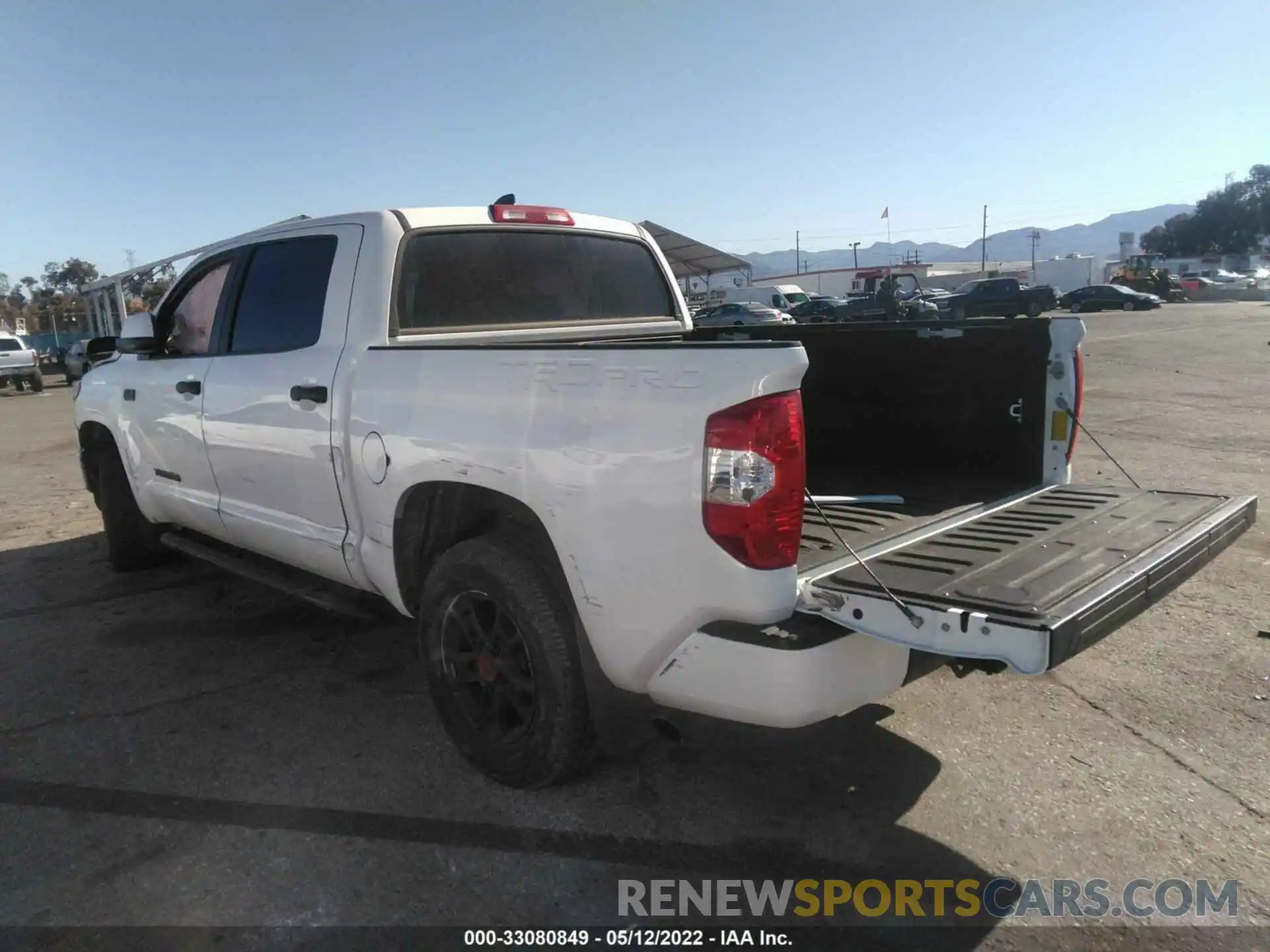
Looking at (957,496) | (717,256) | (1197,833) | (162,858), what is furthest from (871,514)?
(717,256)

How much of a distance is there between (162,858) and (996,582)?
2709mm

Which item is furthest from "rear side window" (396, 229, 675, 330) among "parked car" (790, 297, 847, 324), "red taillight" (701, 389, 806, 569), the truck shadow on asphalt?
"parked car" (790, 297, 847, 324)

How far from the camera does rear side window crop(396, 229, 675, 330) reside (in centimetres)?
389

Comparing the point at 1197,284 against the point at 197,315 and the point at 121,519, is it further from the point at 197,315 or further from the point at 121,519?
the point at 197,315

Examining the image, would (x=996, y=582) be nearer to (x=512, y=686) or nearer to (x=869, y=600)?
(x=869, y=600)

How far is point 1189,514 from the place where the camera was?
3260mm

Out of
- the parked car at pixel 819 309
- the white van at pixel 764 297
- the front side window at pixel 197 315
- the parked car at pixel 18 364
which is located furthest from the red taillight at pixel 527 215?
the white van at pixel 764 297

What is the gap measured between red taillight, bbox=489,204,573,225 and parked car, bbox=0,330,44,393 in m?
27.4

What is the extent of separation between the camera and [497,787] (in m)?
3.35

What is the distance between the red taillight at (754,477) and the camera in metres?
2.40

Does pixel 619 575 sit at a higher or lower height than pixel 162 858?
higher

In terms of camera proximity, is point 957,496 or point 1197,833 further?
point 957,496

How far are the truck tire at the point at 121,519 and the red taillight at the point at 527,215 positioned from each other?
334 cm

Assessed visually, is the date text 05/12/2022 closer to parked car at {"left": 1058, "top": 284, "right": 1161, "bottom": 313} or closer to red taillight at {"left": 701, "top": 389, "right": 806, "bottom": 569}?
red taillight at {"left": 701, "top": 389, "right": 806, "bottom": 569}
